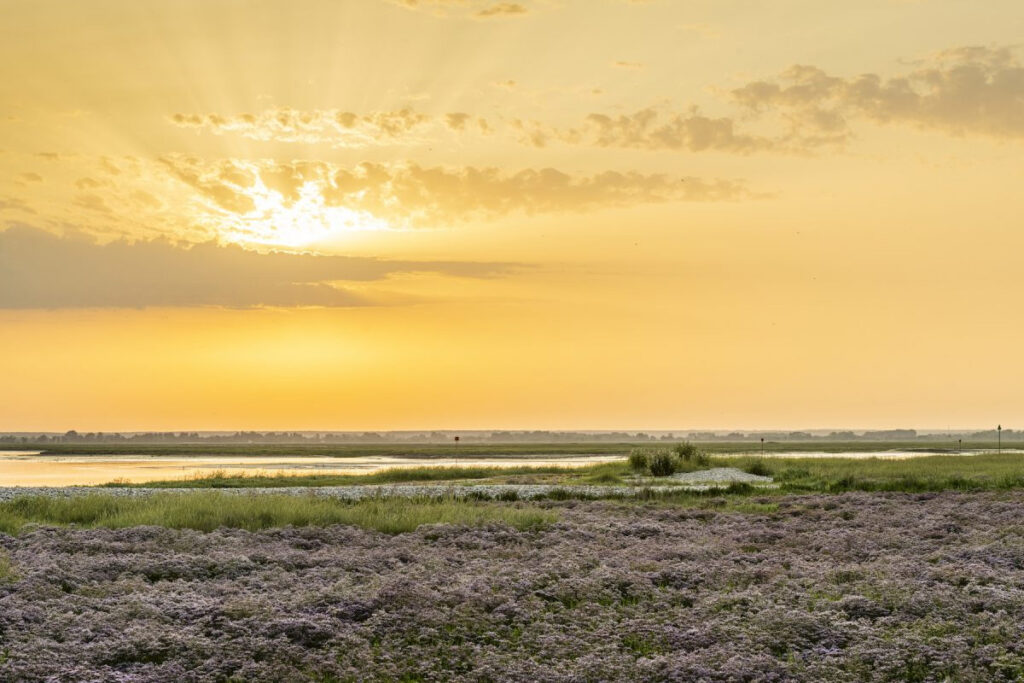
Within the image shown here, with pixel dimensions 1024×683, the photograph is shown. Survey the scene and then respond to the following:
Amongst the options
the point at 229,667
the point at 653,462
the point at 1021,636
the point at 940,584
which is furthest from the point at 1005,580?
the point at 653,462

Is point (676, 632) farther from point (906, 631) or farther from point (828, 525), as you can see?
point (828, 525)

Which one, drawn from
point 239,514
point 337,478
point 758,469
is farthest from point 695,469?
point 239,514

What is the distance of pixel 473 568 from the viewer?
20.1 metres

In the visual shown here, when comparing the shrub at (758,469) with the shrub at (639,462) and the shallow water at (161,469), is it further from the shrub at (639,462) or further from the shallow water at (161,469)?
the shallow water at (161,469)

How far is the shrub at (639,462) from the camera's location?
67.6 metres

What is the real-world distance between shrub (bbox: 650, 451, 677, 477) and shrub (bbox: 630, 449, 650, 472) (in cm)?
122

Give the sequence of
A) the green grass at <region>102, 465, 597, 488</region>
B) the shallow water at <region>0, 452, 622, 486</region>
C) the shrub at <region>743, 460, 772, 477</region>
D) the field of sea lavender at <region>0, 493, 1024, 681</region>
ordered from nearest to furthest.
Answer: the field of sea lavender at <region>0, 493, 1024, 681</region>, the green grass at <region>102, 465, 597, 488</region>, the shrub at <region>743, 460, 772, 477</region>, the shallow water at <region>0, 452, 622, 486</region>

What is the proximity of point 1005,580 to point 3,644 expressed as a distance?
18822mm

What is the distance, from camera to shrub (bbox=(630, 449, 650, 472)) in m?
67.6

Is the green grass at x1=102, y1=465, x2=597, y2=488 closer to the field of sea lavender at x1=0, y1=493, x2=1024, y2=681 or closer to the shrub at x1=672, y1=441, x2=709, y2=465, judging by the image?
the shrub at x1=672, y1=441, x2=709, y2=465

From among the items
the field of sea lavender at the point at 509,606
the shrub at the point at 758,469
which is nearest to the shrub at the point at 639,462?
the shrub at the point at 758,469

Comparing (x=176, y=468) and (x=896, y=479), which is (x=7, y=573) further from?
(x=176, y=468)

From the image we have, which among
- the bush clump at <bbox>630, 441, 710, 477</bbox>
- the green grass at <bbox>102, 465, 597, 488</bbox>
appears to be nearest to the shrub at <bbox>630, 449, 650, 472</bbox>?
the bush clump at <bbox>630, 441, 710, 477</bbox>

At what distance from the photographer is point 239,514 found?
96.4 feet
